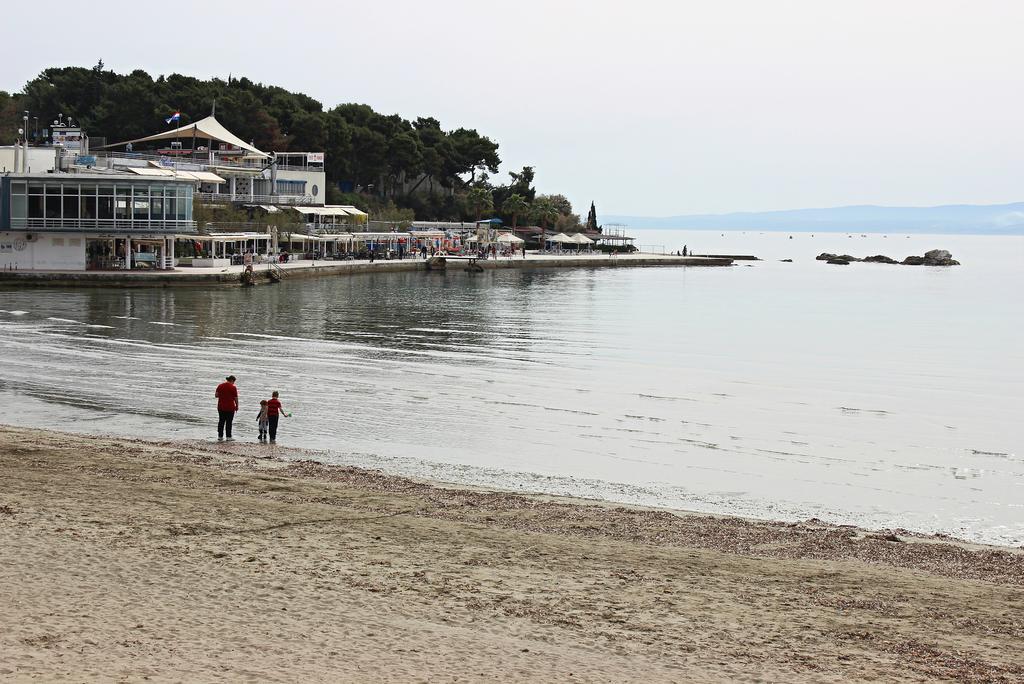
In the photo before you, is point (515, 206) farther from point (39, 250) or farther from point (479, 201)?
point (39, 250)

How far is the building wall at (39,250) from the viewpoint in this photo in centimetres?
6009

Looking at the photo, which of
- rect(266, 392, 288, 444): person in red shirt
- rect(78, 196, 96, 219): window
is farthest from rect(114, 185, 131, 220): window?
rect(266, 392, 288, 444): person in red shirt

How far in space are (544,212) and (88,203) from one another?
79615mm

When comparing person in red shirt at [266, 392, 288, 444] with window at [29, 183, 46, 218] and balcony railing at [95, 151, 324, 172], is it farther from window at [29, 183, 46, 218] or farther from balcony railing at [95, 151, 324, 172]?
balcony railing at [95, 151, 324, 172]

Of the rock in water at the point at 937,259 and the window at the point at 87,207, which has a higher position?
the window at the point at 87,207

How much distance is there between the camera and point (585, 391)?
29.9 m

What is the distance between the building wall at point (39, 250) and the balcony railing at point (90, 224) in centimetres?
80

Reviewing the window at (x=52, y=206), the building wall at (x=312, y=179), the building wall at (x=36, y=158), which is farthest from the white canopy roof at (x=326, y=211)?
the window at (x=52, y=206)

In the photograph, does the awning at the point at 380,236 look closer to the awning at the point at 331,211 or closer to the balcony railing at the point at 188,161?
the awning at the point at 331,211

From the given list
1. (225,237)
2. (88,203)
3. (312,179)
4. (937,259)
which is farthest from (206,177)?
(937,259)

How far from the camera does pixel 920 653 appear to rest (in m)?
10.0

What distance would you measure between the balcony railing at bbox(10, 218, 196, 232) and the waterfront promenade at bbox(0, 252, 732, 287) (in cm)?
230

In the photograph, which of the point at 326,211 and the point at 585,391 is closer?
the point at 585,391

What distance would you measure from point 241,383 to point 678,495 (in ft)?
47.2
